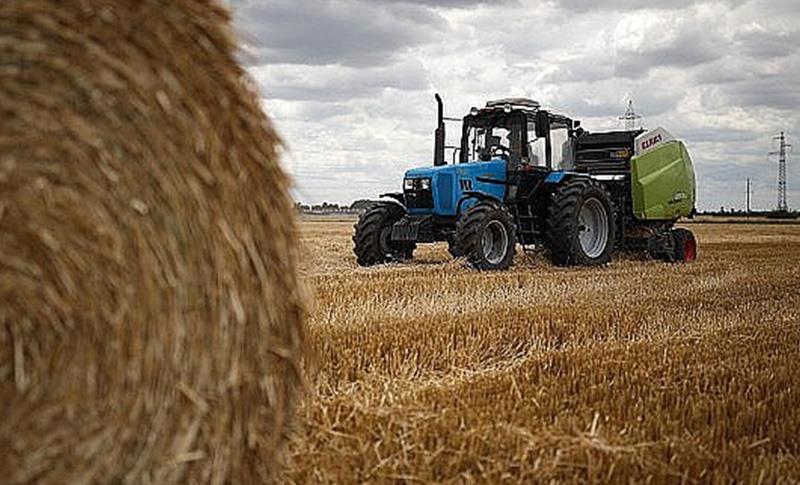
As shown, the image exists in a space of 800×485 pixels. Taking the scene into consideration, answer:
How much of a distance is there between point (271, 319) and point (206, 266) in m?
0.31

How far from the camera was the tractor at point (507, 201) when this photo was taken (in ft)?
35.3

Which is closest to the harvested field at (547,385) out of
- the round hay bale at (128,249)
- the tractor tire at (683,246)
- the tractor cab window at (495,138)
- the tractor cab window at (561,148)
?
the round hay bale at (128,249)

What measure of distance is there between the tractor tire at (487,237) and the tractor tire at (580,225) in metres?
0.79

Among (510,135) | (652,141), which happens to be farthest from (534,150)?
(652,141)

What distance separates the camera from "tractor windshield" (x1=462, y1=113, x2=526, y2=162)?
1159cm

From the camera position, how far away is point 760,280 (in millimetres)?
9938

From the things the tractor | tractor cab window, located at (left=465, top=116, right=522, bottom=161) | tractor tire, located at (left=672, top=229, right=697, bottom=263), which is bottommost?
tractor tire, located at (left=672, top=229, right=697, bottom=263)

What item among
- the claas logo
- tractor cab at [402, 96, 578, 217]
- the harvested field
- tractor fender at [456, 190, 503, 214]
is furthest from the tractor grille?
the claas logo

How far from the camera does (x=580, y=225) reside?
11.9 m

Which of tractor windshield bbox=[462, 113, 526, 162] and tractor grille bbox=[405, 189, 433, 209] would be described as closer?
tractor grille bbox=[405, 189, 433, 209]

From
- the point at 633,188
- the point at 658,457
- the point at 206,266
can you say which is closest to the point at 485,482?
the point at 658,457

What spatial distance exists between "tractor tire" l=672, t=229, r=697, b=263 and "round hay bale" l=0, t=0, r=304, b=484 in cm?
1141

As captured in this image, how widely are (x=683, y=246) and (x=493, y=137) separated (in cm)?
357

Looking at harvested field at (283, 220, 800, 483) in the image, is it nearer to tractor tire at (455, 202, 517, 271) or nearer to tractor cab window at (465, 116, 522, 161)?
tractor tire at (455, 202, 517, 271)
